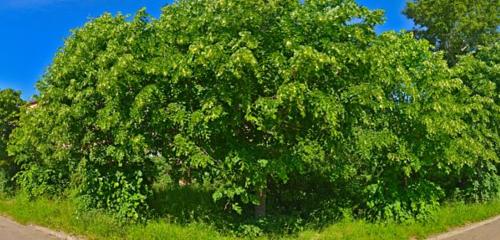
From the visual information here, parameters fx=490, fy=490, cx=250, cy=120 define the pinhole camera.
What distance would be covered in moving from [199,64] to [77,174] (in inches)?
175

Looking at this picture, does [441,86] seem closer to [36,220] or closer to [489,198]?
[489,198]

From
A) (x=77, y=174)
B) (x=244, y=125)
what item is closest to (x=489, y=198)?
(x=244, y=125)

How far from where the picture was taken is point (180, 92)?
9.44 metres

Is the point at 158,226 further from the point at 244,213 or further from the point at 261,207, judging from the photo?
the point at 261,207

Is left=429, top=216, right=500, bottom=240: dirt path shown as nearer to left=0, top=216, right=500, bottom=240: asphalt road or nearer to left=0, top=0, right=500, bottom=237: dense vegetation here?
left=0, top=216, right=500, bottom=240: asphalt road

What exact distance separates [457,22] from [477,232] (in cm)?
1683

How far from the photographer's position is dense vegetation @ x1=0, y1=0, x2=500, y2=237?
8.77 metres

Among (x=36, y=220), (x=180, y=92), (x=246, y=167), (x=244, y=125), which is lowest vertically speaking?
(x=36, y=220)

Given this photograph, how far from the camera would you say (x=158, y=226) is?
9578 millimetres

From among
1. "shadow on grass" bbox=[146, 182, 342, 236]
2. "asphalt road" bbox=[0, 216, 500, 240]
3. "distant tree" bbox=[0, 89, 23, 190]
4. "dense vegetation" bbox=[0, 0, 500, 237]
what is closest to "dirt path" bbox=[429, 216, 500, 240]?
"asphalt road" bbox=[0, 216, 500, 240]

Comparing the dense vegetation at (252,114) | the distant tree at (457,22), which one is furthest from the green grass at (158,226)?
the distant tree at (457,22)

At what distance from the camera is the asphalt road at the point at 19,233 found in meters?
9.44

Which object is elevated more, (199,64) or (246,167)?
(199,64)

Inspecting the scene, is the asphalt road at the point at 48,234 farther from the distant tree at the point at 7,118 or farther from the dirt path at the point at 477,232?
the distant tree at the point at 7,118
